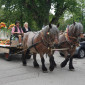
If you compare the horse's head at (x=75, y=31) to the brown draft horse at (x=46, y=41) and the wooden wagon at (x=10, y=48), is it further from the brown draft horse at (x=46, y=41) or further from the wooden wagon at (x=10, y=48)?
the wooden wagon at (x=10, y=48)

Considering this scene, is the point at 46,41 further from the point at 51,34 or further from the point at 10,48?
the point at 10,48

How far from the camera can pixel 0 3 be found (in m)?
21.4

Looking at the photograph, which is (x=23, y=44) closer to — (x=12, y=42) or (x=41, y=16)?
(x=12, y=42)

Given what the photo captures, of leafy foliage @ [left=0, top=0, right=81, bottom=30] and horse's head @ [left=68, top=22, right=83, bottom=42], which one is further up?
leafy foliage @ [left=0, top=0, right=81, bottom=30]

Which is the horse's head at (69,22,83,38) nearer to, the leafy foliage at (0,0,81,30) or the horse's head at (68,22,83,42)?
the horse's head at (68,22,83,42)

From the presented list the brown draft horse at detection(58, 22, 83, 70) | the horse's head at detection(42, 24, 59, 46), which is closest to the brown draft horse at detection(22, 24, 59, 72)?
the horse's head at detection(42, 24, 59, 46)

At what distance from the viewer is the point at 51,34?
548 cm

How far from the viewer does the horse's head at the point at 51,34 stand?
213 inches

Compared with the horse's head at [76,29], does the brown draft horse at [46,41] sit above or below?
below

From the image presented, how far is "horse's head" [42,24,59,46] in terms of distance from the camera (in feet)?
17.8

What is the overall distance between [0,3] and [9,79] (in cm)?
1835

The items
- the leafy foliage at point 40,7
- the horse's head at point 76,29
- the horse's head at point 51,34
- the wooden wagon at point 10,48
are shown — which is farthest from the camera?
the leafy foliage at point 40,7

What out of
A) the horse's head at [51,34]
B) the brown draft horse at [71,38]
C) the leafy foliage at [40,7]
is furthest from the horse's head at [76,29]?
the leafy foliage at [40,7]

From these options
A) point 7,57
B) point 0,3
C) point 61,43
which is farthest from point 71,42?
point 0,3
